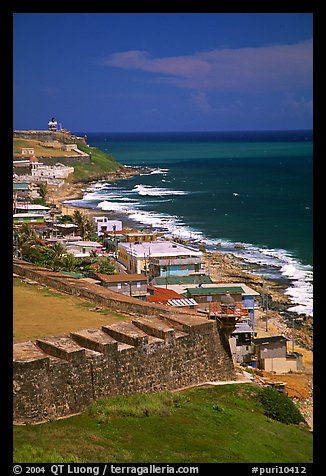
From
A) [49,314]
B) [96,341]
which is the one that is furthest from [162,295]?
[96,341]

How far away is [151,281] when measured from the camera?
27.3 m

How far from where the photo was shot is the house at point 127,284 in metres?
23.4

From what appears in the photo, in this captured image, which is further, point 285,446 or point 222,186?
point 222,186

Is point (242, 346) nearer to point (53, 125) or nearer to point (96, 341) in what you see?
point (96, 341)

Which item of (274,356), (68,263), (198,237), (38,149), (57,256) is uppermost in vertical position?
(38,149)

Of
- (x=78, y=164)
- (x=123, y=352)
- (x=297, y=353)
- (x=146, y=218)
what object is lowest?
(x=297, y=353)

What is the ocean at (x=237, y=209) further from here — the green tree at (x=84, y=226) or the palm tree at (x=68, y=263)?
the palm tree at (x=68, y=263)

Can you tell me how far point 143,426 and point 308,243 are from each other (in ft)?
110

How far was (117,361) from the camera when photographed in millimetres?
11562

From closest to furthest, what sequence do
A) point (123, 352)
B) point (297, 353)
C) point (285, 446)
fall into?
point (285, 446) < point (123, 352) < point (297, 353)

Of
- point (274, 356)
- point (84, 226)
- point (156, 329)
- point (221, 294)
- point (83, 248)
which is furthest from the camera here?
point (84, 226)

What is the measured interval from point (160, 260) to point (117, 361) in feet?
59.5
